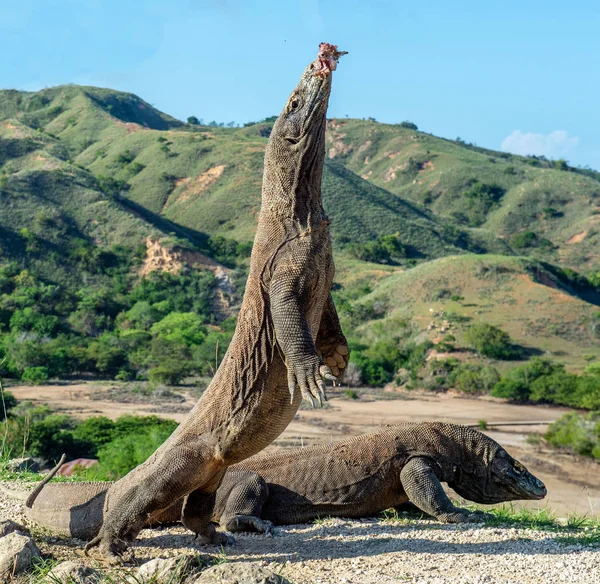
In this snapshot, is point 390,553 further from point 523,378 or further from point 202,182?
point 202,182

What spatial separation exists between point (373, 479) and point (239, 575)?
2.92 metres

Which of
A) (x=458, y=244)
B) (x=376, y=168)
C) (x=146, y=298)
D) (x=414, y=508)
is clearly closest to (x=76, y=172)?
(x=146, y=298)

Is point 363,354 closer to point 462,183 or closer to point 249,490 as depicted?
point 249,490

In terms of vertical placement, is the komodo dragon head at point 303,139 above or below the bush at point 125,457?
above

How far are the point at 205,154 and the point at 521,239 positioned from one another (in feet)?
97.9

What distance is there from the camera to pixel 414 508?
716cm

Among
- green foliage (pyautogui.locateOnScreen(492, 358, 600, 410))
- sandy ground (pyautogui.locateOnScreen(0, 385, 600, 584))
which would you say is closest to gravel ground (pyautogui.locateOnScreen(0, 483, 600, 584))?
sandy ground (pyautogui.locateOnScreen(0, 385, 600, 584))

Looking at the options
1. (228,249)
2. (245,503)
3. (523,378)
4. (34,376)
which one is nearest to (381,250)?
(228,249)

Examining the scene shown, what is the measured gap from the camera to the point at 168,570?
447 cm

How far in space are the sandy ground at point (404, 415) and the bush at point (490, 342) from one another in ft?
14.2

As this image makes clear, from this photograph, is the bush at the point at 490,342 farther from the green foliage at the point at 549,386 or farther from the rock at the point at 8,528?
the rock at the point at 8,528

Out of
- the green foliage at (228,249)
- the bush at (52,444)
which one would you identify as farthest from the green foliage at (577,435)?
the green foliage at (228,249)

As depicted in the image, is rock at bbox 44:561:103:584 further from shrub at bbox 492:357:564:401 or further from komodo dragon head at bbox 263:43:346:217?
shrub at bbox 492:357:564:401

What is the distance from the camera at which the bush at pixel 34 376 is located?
35.6 meters
